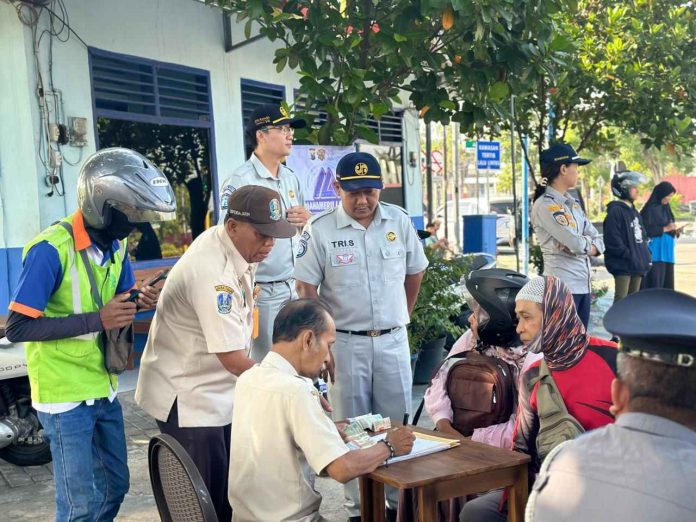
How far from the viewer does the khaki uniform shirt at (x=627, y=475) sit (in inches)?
66.1

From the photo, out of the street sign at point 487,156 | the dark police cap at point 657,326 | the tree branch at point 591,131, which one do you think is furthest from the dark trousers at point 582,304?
the street sign at point 487,156

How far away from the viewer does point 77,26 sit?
7594 millimetres

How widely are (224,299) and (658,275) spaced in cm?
853

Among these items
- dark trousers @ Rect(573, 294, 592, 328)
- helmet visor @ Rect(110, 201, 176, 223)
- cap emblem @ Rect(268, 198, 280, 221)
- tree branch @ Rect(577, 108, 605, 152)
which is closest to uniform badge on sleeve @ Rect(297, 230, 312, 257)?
cap emblem @ Rect(268, 198, 280, 221)

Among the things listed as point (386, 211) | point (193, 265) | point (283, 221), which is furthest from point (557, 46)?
point (193, 265)

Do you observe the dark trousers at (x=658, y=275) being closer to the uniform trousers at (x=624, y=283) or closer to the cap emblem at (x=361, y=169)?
the uniform trousers at (x=624, y=283)

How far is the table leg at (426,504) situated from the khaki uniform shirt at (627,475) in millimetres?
1061

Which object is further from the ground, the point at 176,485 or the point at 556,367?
the point at 556,367

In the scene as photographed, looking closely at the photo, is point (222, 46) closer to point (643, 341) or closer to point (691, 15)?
point (691, 15)

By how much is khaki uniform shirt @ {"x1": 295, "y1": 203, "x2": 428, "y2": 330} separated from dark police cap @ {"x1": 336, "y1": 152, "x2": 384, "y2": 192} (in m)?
0.20

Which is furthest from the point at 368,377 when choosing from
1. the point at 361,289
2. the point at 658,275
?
the point at 658,275

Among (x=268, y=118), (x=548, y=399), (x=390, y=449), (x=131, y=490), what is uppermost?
(x=268, y=118)

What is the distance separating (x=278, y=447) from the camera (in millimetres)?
2734

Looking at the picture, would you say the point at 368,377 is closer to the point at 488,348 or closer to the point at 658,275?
the point at 488,348
